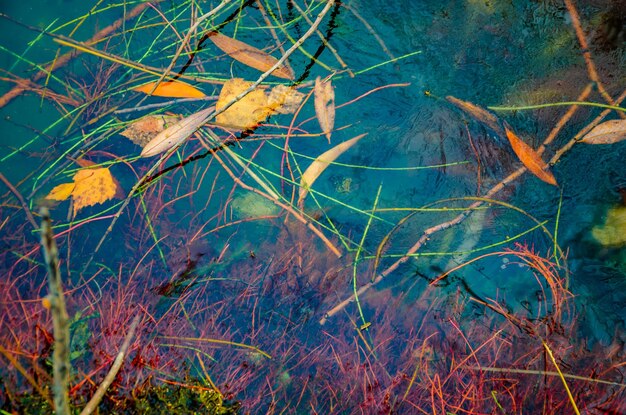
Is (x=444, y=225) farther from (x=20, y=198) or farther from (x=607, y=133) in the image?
(x=20, y=198)

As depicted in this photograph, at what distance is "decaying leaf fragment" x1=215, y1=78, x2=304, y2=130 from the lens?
194 cm

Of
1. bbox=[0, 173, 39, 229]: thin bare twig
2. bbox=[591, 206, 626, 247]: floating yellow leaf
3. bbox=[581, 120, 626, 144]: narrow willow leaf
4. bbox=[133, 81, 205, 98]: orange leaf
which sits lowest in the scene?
bbox=[591, 206, 626, 247]: floating yellow leaf

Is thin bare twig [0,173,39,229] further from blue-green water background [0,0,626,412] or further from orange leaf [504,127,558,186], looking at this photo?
orange leaf [504,127,558,186]

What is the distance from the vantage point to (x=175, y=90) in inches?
79.0

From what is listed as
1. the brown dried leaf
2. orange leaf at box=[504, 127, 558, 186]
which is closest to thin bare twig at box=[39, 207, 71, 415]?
the brown dried leaf

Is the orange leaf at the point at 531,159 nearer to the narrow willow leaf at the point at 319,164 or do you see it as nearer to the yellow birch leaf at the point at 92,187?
the narrow willow leaf at the point at 319,164

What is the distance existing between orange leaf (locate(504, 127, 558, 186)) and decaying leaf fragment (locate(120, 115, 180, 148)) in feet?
5.65

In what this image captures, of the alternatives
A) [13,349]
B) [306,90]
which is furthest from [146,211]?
[306,90]

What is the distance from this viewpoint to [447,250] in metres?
1.91

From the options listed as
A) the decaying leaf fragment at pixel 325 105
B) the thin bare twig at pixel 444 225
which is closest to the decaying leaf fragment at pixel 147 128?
the decaying leaf fragment at pixel 325 105

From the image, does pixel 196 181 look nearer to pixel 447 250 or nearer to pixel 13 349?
pixel 13 349

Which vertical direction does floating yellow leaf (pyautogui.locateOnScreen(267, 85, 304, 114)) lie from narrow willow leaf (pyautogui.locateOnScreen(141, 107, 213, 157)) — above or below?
above

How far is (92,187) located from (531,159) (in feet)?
7.21

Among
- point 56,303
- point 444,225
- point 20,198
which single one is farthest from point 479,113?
point 20,198
